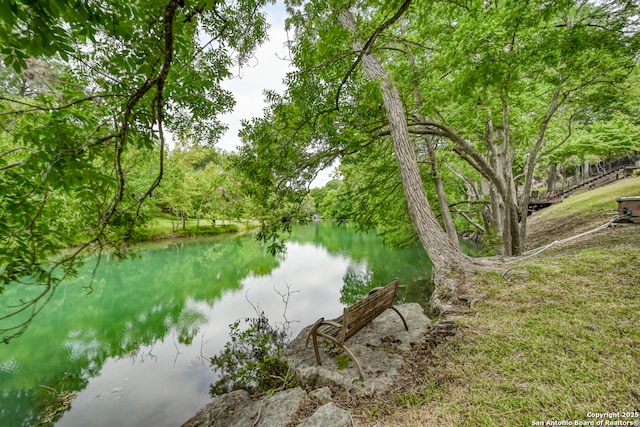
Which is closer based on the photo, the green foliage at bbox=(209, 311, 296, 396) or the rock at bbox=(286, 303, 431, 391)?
the rock at bbox=(286, 303, 431, 391)

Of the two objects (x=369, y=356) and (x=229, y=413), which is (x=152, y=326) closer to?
(x=229, y=413)

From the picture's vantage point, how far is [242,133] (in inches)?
197

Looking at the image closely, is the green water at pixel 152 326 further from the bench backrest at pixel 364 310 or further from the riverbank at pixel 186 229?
the riverbank at pixel 186 229

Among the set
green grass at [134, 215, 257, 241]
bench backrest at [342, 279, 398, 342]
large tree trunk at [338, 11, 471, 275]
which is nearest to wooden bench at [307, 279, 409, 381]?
bench backrest at [342, 279, 398, 342]

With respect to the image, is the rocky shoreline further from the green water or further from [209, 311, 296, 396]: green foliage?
the green water

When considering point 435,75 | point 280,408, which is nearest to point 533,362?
point 280,408

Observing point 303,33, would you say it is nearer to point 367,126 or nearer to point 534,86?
point 367,126

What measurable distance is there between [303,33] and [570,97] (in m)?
8.20

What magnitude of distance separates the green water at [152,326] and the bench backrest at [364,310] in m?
2.73

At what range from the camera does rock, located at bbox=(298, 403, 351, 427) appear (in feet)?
7.68

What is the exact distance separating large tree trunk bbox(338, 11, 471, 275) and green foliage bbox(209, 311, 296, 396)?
353 centimetres

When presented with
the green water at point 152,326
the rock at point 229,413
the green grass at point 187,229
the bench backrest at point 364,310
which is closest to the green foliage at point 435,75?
the bench backrest at point 364,310

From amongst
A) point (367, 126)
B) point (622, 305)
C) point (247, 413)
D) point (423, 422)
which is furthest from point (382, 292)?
point (367, 126)

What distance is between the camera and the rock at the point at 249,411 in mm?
2904
